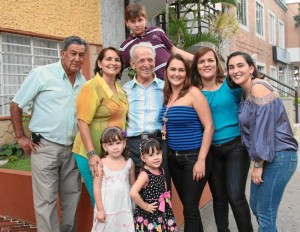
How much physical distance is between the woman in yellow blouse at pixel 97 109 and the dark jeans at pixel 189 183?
1.83 feet

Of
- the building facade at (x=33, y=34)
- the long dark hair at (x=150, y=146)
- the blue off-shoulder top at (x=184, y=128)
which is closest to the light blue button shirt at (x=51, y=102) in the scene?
the long dark hair at (x=150, y=146)

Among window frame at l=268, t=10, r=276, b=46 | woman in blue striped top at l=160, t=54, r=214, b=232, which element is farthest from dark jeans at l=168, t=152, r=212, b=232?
window frame at l=268, t=10, r=276, b=46

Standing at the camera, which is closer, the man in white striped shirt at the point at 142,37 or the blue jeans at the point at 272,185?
the blue jeans at the point at 272,185

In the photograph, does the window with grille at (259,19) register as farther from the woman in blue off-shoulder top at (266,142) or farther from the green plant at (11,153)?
the woman in blue off-shoulder top at (266,142)

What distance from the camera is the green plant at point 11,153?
→ 613cm

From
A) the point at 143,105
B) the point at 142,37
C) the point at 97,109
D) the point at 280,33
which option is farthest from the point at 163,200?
Result: the point at 280,33

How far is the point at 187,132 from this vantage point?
10.1ft

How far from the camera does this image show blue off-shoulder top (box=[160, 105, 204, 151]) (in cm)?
305

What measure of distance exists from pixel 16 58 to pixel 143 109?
469 centimetres

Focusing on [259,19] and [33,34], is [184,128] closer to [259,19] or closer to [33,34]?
[33,34]

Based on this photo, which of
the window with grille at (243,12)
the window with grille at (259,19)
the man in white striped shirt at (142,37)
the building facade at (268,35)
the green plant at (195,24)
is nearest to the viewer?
the man in white striped shirt at (142,37)

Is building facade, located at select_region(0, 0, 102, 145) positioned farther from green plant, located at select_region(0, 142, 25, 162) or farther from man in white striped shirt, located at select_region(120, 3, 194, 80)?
man in white striped shirt, located at select_region(120, 3, 194, 80)

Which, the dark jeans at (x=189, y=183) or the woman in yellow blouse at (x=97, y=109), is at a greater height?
the woman in yellow blouse at (x=97, y=109)

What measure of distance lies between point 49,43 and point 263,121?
18.8ft
